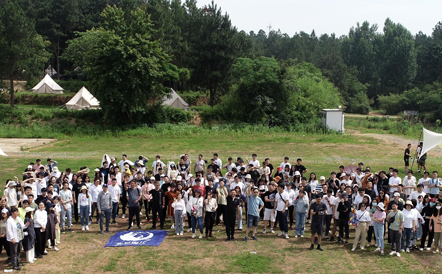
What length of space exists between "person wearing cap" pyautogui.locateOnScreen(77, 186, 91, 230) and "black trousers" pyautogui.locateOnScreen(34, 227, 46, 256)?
1.87 meters

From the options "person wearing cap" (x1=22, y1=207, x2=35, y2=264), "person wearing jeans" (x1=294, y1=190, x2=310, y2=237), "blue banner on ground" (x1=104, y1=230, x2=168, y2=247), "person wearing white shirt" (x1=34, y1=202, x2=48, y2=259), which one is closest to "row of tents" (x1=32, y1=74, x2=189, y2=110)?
"blue banner on ground" (x1=104, y1=230, x2=168, y2=247)

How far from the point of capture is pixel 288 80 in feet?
123

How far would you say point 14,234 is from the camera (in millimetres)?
9328

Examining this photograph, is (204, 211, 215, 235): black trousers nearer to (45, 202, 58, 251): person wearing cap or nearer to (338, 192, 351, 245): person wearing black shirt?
(338, 192, 351, 245): person wearing black shirt

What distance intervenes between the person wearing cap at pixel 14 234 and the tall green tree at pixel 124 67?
2458cm

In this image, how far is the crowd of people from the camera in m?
10.4

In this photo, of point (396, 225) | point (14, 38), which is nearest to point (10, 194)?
point (396, 225)

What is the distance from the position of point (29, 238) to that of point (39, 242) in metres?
0.56

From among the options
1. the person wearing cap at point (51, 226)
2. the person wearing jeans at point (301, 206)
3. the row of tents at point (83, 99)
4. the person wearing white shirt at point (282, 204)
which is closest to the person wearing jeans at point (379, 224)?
the person wearing jeans at point (301, 206)

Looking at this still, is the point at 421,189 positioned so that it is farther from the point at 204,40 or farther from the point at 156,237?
the point at 204,40

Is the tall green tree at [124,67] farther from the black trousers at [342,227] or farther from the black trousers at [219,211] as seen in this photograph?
the black trousers at [342,227]

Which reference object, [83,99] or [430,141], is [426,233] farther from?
[83,99]

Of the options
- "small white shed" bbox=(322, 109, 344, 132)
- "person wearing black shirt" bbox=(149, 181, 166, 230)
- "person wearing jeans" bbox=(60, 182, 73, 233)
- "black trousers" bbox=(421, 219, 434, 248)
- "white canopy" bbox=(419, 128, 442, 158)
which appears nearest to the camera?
"black trousers" bbox=(421, 219, 434, 248)

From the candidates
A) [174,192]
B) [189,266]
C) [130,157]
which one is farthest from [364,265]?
[130,157]
